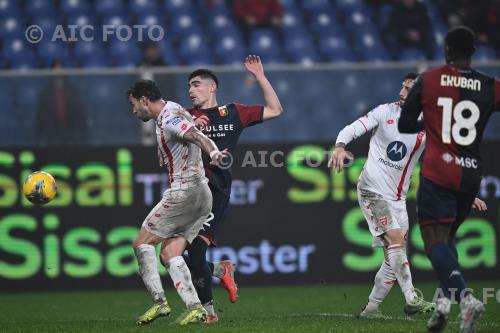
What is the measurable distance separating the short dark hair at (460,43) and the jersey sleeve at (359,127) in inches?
81.1

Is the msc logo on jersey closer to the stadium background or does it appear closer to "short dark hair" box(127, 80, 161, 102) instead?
"short dark hair" box(127, 80, 161, 102)

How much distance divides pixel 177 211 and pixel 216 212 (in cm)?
87

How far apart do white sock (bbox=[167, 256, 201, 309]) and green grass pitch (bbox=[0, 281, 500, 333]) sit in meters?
0.31

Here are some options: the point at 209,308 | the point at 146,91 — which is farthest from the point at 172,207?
the point at 209,308

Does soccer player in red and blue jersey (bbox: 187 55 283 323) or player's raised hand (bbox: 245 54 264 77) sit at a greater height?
player's raised hand (bbox: 245 54 264 77)

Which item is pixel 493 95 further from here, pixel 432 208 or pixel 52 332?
pixel 52 332

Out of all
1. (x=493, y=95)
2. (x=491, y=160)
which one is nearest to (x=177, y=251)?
(x=493, y=95)

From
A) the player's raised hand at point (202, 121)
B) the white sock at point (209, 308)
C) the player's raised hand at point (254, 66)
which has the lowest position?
the white sock at point (209, 308)

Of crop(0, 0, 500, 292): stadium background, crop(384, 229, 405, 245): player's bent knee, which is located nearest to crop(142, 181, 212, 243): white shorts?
crop(384, 229, 405, 245): player's bent knee

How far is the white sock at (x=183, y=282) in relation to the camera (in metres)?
9.16

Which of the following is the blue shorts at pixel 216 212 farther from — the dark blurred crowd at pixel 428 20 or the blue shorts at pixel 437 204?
the dark blurred crowd at pixel 428 20

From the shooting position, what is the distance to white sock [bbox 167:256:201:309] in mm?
9164

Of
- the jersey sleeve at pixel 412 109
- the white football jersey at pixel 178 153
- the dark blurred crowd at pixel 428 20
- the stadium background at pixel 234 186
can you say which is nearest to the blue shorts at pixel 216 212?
the white football jersey at pixel 178 153

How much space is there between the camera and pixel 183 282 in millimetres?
9219
